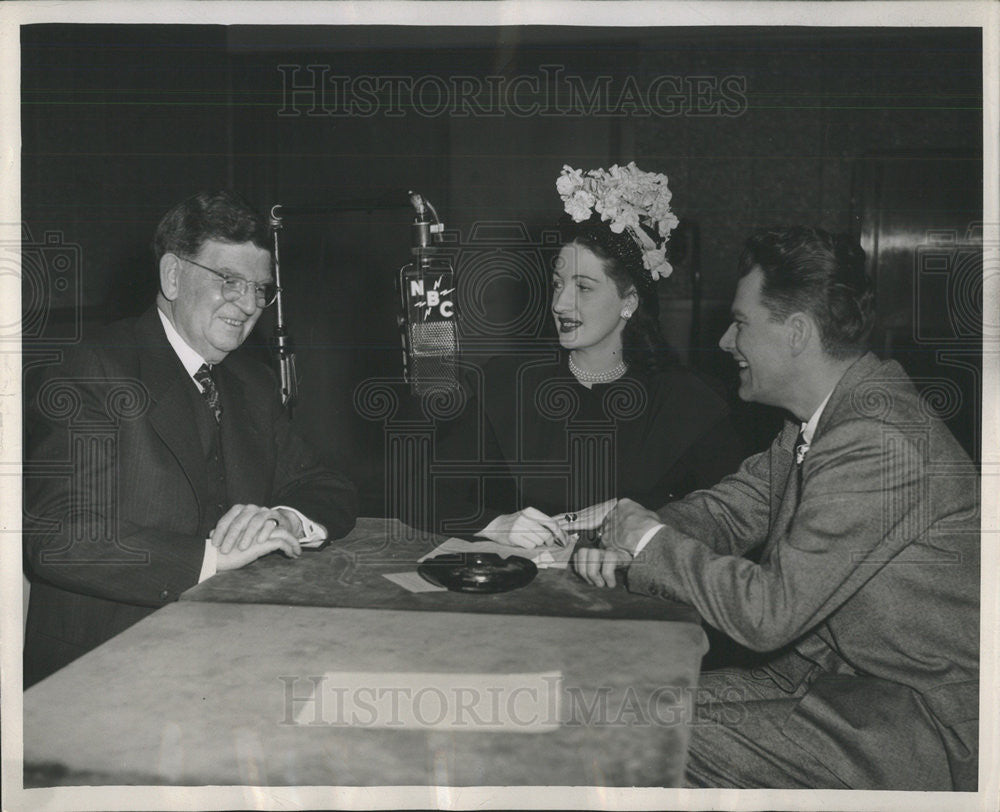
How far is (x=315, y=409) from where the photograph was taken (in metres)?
3.85

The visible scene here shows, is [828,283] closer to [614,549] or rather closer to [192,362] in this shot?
[614,549]

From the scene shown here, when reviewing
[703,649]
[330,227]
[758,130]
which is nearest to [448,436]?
Result: [703,649]

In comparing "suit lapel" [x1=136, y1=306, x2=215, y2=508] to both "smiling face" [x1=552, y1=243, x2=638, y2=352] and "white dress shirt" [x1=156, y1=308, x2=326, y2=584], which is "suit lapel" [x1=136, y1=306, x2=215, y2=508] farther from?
"smiling face" [x1=552, y1=243, x2=638, y2=352]

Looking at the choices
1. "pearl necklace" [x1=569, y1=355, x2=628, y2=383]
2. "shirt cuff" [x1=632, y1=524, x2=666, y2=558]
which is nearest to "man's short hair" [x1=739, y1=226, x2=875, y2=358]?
"shirt cuff" [x1=632, y1=524, x2=666, y2=558]

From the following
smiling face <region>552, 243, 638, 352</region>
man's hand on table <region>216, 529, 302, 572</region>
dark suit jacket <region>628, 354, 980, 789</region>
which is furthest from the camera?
smiling face <region>552, 243, 638, 352</region>

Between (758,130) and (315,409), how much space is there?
93.2 inches

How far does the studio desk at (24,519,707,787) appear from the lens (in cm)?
134

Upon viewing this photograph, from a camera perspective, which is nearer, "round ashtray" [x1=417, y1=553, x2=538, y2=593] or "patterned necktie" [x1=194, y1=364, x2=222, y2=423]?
"round ashtray" [x1=417, y1=553, x2=538, y2=593]

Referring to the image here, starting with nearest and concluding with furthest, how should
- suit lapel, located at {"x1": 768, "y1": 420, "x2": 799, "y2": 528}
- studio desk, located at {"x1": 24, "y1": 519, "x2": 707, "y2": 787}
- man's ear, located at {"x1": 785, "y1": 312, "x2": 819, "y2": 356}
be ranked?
studio desk, located at {"x1": 24, "y1": 519, "x2": 707, "y2": 787}, man's ear, located at {"x1": 785, "y1": 312, "x2": 819, "y2": 356}, suit lapel, located at {"x1": 768, "y1": 420, "x2": 799, "y2": 528}

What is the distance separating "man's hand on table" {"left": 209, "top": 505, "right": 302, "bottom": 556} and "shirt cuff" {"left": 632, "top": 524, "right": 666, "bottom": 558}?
30.0 inches

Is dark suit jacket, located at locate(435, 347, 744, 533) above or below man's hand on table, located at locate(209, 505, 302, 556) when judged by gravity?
above

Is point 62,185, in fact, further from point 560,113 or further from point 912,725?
point 912,725

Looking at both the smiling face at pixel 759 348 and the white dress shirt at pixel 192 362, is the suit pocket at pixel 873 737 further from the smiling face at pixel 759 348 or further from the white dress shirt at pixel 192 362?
the white dress shirt at pixel 192 362

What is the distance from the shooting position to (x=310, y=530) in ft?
7.29
